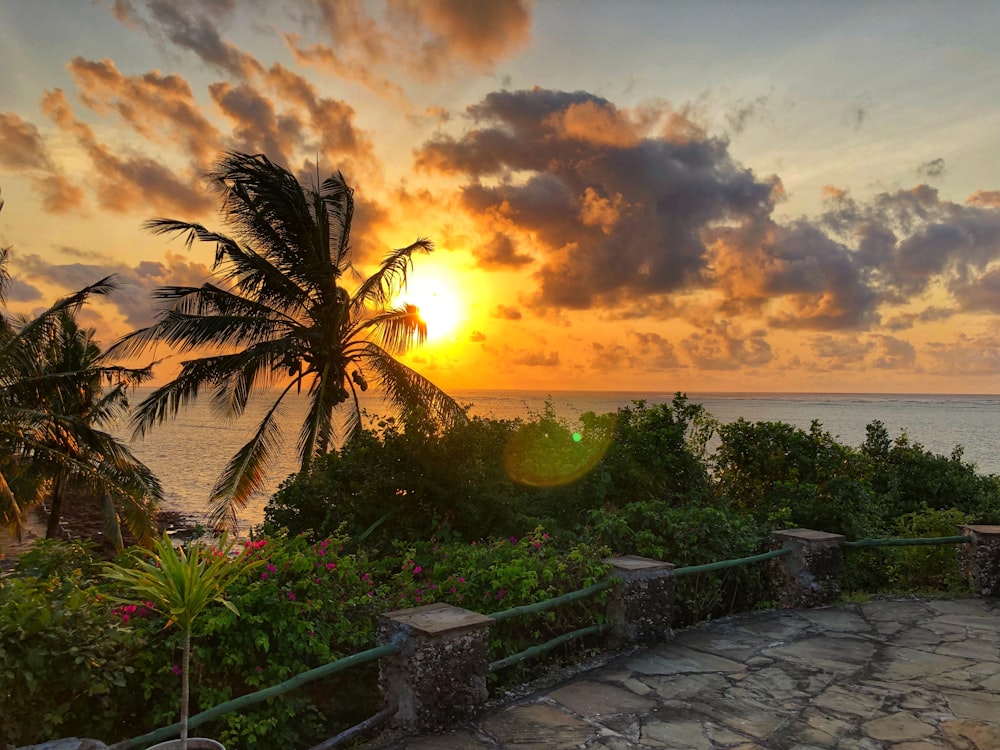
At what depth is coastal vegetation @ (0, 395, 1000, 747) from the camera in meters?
3.70

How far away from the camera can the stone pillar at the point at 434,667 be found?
4098 mm

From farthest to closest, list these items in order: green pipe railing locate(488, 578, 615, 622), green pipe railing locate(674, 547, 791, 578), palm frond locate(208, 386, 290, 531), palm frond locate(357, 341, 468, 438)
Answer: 1. palm frond locate(357, 341, 468, 438)
2. palm frond locate(208, 386, 290, 531)
3. green pipe railing locate(674, 547, 791, 578)
4. green pipe railing locate(488, 578, 615, 622)

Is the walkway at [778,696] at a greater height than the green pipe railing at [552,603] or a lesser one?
lesser

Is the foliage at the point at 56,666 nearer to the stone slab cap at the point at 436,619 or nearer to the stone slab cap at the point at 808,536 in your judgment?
the stone slab cap at the point at 436,619

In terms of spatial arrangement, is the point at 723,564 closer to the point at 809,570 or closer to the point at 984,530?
the point at 809,570

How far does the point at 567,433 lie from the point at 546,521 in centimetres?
178

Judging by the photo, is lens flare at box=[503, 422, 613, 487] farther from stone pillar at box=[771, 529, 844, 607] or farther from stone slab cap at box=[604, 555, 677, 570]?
stone slab cap at box=[604, 555, 677, 570]

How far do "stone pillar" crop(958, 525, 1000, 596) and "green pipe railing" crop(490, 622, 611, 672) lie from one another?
500cm

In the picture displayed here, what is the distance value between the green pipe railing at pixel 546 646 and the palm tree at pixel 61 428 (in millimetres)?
13920

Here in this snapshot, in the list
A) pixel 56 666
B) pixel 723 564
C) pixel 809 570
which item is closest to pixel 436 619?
pixel 56 666

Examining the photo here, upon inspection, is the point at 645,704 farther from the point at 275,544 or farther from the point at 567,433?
the point at 567,433

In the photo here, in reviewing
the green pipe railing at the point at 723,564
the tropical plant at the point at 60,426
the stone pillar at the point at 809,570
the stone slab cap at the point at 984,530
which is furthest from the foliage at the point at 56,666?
the tropical plant at the point at 60,426

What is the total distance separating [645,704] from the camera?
455 centimetres

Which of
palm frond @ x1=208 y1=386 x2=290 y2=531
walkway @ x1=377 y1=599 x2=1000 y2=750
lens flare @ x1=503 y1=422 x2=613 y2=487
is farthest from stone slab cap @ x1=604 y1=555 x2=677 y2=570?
palm frond @ x1=208 y1=386 x2=290 y2=531
